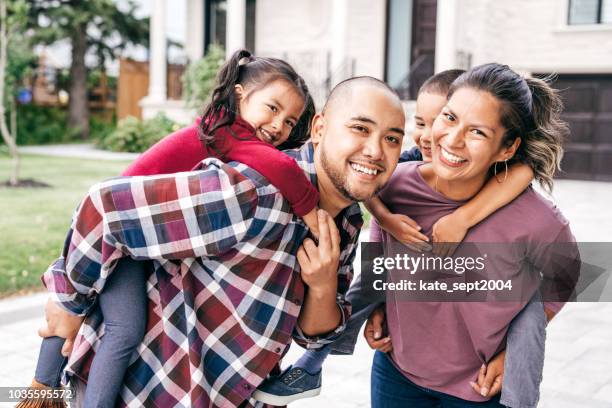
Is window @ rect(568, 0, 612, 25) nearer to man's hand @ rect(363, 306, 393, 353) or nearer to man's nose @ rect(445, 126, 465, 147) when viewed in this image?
man's hand @ rect(363, 306, 393, 353)

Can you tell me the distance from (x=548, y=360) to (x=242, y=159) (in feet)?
13.6

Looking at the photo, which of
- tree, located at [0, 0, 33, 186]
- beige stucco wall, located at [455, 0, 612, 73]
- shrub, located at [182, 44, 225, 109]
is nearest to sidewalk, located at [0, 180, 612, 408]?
tree, located at [0, 0, 33, 186]

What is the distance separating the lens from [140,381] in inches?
92.7

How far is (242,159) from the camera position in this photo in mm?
2287

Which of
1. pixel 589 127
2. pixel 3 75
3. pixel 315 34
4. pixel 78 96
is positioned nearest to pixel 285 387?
pixel 3 75

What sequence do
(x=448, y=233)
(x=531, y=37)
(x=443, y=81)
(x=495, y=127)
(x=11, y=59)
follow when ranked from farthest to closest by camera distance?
(x=531, y=37) < (x=11, y=59) < (x=443, y=81) < (x=448, y=233) < (x=495, y=127)

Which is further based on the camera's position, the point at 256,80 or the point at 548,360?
the point at 548,360

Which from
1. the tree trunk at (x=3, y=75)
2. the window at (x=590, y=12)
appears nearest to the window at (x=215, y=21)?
the tree trunk at (x=3, y=75)

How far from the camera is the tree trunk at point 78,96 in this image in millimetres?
24469

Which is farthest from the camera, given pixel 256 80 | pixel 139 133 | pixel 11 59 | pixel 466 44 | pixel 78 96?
pixel 78 96

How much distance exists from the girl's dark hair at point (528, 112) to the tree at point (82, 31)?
2171cm

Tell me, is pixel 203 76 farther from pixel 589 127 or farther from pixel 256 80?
pixel 256 80

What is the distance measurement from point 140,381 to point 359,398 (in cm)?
271

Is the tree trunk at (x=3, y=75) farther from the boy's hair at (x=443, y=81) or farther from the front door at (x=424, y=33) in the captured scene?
the boy's hair at (x=443, y=81)
